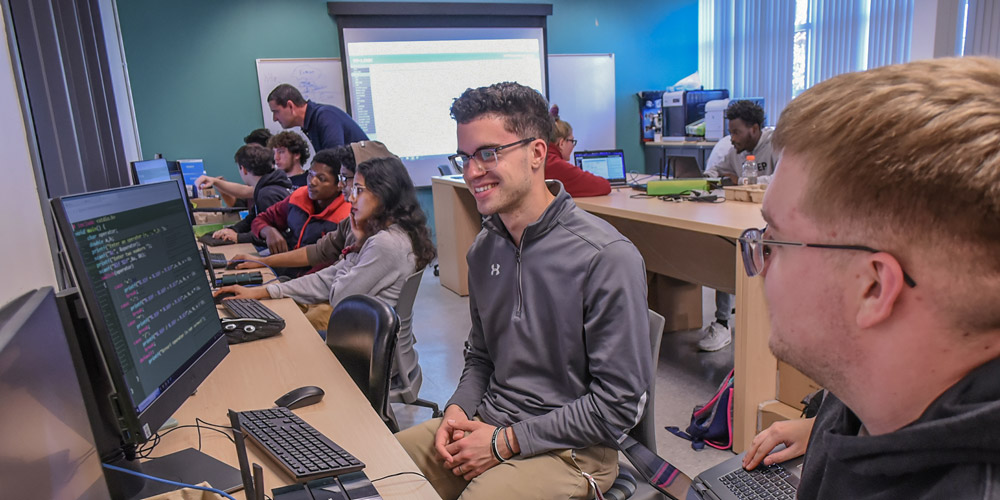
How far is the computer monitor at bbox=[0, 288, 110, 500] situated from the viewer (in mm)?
508

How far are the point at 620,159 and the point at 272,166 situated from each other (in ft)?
7.87

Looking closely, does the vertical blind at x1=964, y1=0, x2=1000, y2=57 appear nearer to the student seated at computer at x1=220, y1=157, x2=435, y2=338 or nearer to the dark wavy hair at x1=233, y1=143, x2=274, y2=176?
the student seated at computer at x1=220, y1=157, x2=435, y2=338

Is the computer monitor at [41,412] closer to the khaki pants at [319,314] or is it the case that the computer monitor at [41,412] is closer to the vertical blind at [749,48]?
the khaki pants at [319,314]

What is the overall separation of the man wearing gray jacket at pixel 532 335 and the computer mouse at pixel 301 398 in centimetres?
27

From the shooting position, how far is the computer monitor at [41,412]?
508mm

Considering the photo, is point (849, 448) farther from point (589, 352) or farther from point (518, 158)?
point (518, 158)

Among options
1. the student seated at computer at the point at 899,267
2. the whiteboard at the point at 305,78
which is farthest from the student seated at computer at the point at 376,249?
the whiteboard at the point at 305,78

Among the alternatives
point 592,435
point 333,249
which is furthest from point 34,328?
point 333,249

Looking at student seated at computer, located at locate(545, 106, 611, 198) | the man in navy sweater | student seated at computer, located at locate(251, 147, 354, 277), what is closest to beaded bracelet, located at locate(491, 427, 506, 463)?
student seated at computer, located at locate(251, 147, 354, 277)

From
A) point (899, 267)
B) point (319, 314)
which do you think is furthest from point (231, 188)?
point (899, 267)

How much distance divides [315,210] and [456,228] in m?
1.48

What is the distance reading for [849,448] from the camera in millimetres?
624

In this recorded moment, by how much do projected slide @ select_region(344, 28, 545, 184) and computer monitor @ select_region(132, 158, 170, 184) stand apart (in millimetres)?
2891

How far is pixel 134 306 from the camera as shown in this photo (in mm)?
944
